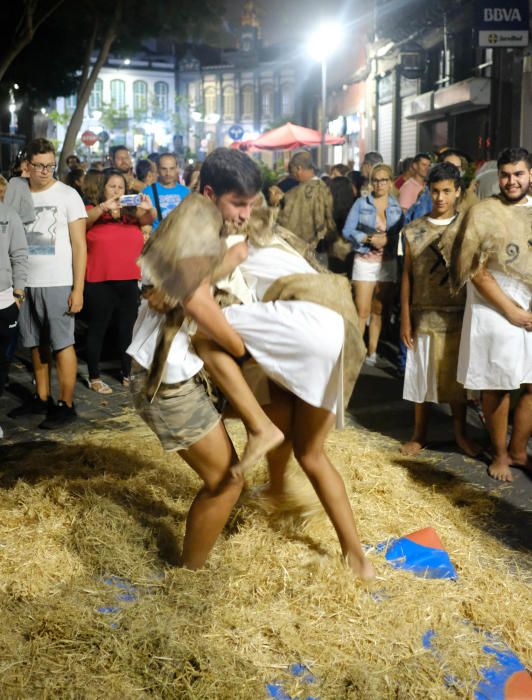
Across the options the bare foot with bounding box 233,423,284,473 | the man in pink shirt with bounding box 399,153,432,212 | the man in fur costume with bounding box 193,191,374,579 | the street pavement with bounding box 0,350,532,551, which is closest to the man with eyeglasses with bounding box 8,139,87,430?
the street pavement with bounding box 0,350,532,551

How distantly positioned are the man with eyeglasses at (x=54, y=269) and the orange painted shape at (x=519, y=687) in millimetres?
4708

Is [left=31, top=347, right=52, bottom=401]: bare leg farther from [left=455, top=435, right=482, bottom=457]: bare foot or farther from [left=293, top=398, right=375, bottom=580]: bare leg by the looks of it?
[left=293, top=398, right=375, bottom=580]: bare leg

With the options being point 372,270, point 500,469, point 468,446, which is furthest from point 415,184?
point 500,469

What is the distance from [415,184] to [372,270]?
1859 mm

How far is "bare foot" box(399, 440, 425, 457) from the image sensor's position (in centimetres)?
651

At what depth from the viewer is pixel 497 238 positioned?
5684 millimetres

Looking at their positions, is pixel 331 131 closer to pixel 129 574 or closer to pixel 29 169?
pixel 29 169

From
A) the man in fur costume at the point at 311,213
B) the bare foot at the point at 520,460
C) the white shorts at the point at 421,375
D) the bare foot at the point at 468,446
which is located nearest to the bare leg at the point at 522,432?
the bare foot at the point at 520,460

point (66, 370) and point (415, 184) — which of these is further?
point (415, 184)

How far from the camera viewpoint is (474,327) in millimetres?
5965

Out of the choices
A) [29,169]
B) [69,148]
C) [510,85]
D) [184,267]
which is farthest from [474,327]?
[69,148]

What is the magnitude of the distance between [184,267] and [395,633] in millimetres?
1716

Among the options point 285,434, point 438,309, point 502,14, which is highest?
point 502,14

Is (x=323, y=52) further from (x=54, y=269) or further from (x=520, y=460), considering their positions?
(x=520, y=460)
